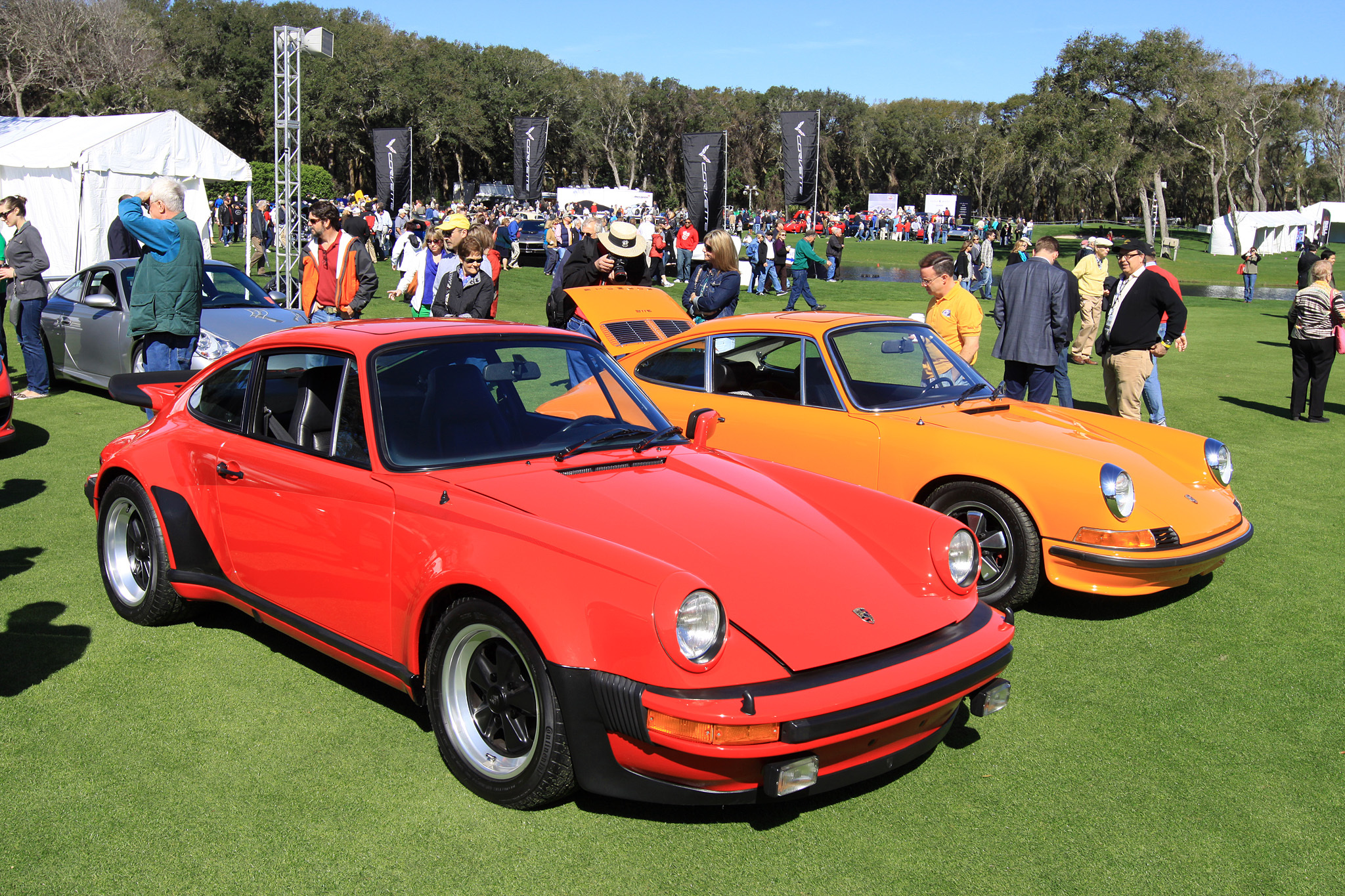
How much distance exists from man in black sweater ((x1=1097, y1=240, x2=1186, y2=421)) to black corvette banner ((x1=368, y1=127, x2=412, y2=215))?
3018cm

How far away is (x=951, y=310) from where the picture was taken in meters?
7.64

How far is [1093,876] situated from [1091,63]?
181 ft

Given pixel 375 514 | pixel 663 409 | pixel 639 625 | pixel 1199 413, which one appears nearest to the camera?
pixel 639 625

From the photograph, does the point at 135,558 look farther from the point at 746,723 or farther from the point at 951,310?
the point at 951,310

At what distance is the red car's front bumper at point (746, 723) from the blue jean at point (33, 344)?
939 centimetres

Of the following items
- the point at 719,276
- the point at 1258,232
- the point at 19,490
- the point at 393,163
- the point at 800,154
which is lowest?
the point at 19,490

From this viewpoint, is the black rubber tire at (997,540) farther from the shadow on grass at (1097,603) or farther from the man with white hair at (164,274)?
the man with white hair at (164,274)

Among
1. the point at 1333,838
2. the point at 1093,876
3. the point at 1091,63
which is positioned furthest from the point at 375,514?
the point at 1091,63

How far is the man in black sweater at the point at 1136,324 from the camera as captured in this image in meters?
8.29

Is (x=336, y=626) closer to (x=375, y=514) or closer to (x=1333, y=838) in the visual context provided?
(x=375, y=514)

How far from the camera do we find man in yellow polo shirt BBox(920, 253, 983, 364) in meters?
7.58

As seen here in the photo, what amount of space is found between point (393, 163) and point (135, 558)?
32.9 m

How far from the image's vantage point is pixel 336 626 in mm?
3664

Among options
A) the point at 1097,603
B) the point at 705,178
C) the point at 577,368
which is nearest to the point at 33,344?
the point at 577,368
